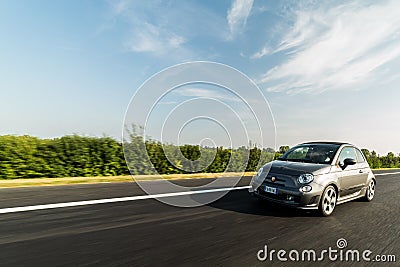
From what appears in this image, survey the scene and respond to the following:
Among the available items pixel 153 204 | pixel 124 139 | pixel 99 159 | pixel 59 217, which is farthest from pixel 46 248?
pixel 124 139

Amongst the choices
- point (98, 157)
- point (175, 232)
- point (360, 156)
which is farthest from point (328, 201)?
point (98, 157)

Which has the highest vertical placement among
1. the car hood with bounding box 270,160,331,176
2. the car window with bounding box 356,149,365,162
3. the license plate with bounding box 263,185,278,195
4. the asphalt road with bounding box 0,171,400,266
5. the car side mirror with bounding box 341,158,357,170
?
the car window with bounding box 356,149,365,162

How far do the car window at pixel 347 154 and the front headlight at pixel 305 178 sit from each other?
1402 mm

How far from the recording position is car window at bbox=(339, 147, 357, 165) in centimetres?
642

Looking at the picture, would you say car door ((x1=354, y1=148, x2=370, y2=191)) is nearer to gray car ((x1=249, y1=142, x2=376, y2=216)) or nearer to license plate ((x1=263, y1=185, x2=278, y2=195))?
gray car ((x1=249, y1=142, x2=376, y2=216))

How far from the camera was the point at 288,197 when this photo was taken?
5.47m

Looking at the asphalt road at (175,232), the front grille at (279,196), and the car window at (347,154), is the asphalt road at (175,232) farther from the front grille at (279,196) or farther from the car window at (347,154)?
the car window at (347,154)

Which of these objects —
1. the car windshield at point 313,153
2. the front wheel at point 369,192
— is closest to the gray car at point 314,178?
the car windshield at point 313,153

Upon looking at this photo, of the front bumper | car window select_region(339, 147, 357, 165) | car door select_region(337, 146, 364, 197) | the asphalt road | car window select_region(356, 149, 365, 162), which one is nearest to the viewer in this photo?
the asphalt road

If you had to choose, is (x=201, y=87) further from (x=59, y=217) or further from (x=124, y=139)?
(x=59, y=217)

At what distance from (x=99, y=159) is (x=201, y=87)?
5.90 metres

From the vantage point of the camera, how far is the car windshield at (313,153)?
20.7 ft

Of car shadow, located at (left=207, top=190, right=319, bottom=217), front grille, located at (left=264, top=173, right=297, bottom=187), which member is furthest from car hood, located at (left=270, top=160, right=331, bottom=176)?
car shadow, located at (left=207, top=190, right=319, bottom=217)

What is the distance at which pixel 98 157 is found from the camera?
37.8 ft
